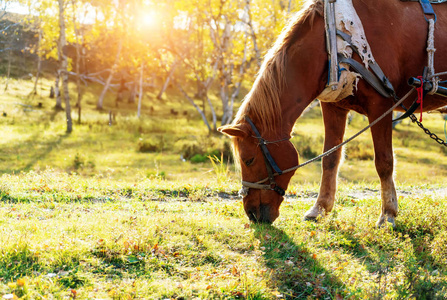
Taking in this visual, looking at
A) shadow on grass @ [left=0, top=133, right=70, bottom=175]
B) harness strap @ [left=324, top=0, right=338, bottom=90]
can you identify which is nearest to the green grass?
harness strap @ [left=324, top=0, right=338, bottom=90]

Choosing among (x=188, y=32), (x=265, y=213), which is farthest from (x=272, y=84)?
(x=188, y=32)

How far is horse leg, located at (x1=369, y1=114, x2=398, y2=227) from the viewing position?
15.9 ft

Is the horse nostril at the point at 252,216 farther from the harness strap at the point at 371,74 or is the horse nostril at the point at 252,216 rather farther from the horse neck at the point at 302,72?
the harness strap at the point at 371,74

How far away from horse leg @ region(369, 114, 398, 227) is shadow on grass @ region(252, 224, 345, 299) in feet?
4.39

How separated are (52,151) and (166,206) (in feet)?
36.0

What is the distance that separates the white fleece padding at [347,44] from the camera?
4539 millimetres

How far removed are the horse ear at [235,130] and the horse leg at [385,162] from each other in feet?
5.11

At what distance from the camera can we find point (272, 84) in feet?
15.0

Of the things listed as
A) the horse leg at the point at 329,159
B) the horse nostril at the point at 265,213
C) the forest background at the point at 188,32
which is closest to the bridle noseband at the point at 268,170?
the horse nostril at the point at 265,213

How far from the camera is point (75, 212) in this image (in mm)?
5465

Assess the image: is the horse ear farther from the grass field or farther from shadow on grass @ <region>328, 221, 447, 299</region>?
shadow on grass @ <region>328, 221, 447, 299</region>

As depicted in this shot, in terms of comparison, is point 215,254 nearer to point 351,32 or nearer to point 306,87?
point 306,87


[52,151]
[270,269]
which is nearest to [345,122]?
[270,269]

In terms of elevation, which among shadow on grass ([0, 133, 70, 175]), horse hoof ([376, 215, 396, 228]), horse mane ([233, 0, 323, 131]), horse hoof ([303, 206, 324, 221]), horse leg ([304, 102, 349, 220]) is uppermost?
horse mane ([233, 0, 323, 131])
